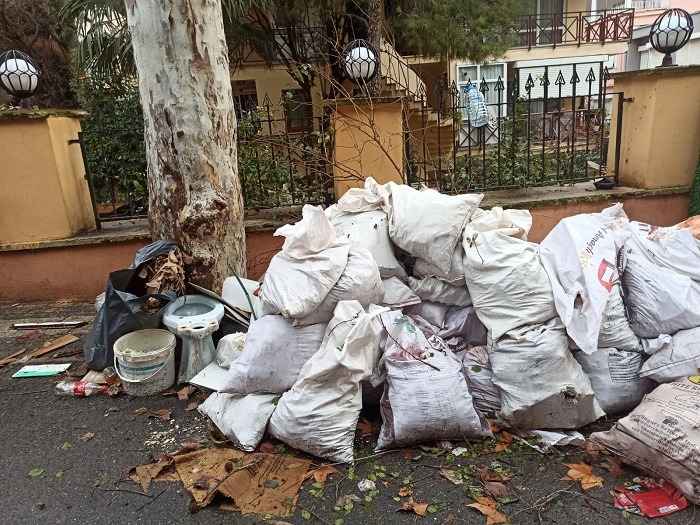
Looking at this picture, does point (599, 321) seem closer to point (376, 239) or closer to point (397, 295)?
point (397, 295)

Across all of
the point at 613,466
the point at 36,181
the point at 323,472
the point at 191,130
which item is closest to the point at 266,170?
the point at 191,130

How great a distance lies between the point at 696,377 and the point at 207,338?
2495 millimetres

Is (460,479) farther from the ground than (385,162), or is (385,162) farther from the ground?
(385,162)

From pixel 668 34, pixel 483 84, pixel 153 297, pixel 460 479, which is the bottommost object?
pixel 460 479

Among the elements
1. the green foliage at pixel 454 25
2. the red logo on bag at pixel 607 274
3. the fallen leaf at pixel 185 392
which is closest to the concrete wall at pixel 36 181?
the fallen leaf at pixel 185 392

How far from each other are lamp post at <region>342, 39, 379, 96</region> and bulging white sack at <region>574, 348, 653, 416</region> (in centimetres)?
281

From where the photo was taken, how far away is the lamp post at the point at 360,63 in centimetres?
408

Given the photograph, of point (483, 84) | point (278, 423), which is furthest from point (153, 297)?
point (483, 84)

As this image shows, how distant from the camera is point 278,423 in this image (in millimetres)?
2318

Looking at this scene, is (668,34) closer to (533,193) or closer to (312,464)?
(533,193)

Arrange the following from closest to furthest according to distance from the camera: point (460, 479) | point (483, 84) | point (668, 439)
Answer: point (668, 439), point (460, 479), point (483, 84)

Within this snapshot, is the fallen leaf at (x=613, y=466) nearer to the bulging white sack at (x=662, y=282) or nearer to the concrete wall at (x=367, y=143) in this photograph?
the bulging white sack at (x=662, y=282)

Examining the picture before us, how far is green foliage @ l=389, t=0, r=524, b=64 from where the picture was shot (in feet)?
20.7

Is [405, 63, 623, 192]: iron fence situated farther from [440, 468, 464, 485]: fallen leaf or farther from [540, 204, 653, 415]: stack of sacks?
[440, 468, 464, 485]: fallen leaf
